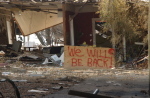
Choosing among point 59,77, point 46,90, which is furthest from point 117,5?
point 46,90

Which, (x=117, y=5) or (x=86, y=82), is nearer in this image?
(x=86, y=82)

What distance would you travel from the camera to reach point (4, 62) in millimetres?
19609

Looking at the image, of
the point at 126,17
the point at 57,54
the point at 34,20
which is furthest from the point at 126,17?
the point at 34,20

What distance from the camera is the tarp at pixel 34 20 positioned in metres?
26.6

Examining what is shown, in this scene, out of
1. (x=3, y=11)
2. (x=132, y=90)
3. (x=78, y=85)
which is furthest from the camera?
(x=3, y=11)

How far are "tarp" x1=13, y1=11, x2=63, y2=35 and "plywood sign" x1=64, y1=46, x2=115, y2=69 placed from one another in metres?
11.2

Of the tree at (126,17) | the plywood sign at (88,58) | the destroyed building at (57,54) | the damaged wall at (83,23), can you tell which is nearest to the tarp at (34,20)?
the destroyed building at (57,54)

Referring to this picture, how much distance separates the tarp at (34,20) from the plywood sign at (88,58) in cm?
1116

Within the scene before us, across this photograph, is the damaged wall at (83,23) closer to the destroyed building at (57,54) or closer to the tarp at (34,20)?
the destroyed building at (57,54)

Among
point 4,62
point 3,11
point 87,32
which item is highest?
point 3,11

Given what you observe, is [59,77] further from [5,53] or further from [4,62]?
[5,53]

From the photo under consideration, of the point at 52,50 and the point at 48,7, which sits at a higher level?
the point at 48,7

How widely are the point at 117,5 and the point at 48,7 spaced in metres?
7.36

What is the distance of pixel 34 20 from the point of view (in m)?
27.2
